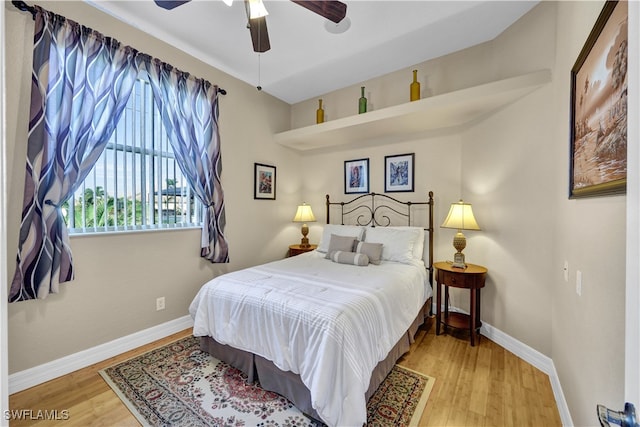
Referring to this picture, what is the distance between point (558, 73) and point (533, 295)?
5.90 ft

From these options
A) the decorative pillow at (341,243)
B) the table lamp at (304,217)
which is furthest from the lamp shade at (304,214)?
the decorative pillow at (341,243)

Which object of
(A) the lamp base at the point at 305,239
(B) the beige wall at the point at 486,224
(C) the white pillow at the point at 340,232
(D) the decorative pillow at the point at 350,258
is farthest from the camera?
(A) the lamp base at the point at 305,239

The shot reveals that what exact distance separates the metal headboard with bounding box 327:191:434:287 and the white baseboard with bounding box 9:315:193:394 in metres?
2.47

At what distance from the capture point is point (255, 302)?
1.89 metres

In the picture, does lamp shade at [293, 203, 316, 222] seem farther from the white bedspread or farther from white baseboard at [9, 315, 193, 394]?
white baseboard at [9, 315, 193, 394]

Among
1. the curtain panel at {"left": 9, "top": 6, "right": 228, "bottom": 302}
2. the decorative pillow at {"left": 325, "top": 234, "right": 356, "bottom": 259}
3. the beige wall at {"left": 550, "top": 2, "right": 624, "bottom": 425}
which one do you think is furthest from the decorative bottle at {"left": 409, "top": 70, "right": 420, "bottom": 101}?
the curtain panel at {"left": 9, "top": 6, "right": 228, "bottom": 302}

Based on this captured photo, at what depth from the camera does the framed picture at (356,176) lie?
3.74 metres

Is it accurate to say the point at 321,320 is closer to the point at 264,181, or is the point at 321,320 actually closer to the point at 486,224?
the point at 486,224

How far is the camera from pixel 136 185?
2590 mm

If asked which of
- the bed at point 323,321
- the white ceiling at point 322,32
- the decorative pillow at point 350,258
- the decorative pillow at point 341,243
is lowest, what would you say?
the bed at point 323,321

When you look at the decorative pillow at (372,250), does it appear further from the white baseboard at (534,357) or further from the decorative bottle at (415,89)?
the decorative bottle at (415,89)

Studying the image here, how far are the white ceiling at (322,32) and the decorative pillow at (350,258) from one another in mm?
2243

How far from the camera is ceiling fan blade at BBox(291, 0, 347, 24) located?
5.63 feet

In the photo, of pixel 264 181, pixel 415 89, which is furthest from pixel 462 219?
pixel 264 181
